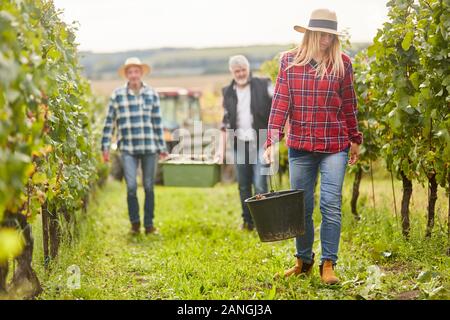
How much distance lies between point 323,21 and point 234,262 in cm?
207

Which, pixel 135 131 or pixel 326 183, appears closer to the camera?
pixel 326 183

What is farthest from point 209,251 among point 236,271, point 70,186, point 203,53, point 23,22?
point 203,53

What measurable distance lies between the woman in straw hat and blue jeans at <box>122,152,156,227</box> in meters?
2.91

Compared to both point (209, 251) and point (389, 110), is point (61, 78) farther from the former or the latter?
point (389, 110)

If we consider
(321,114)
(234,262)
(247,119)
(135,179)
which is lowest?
(234,262)

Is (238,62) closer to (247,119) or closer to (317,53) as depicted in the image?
(247,119)

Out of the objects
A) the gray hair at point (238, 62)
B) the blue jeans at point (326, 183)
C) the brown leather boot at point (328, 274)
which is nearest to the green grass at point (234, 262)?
the brown leather boot at point (328, 274)

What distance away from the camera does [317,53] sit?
4.63 m

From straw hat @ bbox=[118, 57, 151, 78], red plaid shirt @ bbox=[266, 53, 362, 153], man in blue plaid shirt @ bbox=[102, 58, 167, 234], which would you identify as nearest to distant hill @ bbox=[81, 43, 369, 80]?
straw hat @ bbox=[118, 57, 151, 78]

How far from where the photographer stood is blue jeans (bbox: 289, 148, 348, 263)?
4590 millimetres

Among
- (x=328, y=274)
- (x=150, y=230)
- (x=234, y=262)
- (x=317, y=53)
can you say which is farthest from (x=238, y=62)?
(x=328, y=274)

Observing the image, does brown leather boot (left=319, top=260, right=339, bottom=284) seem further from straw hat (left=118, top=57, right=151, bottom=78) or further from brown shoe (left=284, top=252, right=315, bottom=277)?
straw hat (left=118, top=57, right=151, bottom=78)
